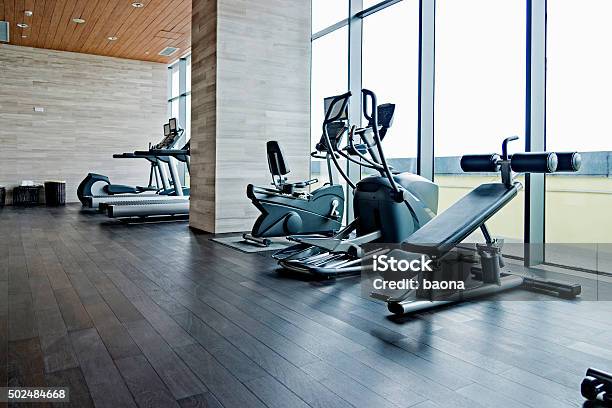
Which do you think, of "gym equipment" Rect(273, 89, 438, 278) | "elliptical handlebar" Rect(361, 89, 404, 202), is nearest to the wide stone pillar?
"gym equipment" Rect(273, 89, 438, 278)

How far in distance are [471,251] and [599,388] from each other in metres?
1.90

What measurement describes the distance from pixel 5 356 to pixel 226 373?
3.24 feet

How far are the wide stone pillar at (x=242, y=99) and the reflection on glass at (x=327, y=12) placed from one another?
0.17m

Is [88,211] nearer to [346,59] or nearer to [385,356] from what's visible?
[346,59]

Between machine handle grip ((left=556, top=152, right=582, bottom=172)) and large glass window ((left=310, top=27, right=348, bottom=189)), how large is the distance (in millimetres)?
3560

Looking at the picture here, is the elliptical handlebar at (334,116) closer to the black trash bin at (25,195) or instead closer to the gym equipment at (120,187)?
the gym equipment at (120,187)

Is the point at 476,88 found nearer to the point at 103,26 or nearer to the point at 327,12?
the point at 327,12

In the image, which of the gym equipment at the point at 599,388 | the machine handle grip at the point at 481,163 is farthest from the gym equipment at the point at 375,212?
the gym equipment at the point at 599,388

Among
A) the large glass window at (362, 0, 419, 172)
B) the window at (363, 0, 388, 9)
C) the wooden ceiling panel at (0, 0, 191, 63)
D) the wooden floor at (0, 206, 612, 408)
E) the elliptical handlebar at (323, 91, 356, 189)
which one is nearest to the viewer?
the wooden floor at (0, 206, 612, 408)

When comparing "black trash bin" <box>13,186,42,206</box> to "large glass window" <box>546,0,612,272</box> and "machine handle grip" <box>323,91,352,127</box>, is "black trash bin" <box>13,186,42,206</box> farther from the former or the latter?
"large glass window" <box>546,0,612,272</box>

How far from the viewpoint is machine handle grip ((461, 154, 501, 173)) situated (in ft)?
11.3

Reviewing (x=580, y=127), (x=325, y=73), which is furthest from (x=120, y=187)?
(x=580, y=127)

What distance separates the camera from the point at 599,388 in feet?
5.47

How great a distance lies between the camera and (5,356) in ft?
6.79
